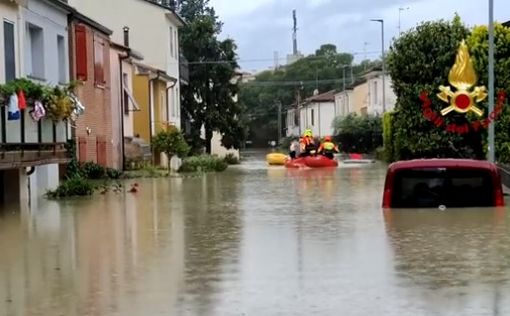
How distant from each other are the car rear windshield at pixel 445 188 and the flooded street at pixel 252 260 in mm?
803

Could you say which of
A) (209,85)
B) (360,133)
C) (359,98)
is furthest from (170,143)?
(359,98)

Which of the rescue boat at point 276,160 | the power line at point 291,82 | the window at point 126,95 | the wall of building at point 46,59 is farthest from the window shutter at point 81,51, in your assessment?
the power line at point 291,82

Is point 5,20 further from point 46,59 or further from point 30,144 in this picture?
point 46,59

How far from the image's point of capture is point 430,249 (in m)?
13.8

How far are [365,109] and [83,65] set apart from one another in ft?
165

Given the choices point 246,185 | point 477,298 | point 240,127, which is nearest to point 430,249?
→ point 477,298

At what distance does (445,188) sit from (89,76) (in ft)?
51.6

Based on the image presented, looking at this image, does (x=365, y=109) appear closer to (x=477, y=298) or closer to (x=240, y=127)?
(x=240, y=127)

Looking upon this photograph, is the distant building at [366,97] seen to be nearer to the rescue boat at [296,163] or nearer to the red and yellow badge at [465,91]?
the rescue boat at [296,163]

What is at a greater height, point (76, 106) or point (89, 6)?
point (89, 6)

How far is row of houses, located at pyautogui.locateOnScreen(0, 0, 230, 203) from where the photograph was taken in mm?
21938

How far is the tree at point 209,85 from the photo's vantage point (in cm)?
5822

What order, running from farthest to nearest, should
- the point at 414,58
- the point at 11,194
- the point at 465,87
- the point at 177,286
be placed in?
the point at 414,58, the point at 465,87, the point at 11,194, the point at 177,286

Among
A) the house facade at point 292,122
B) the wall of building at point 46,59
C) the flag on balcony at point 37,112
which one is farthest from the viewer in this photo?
the house facade at point 292,122
